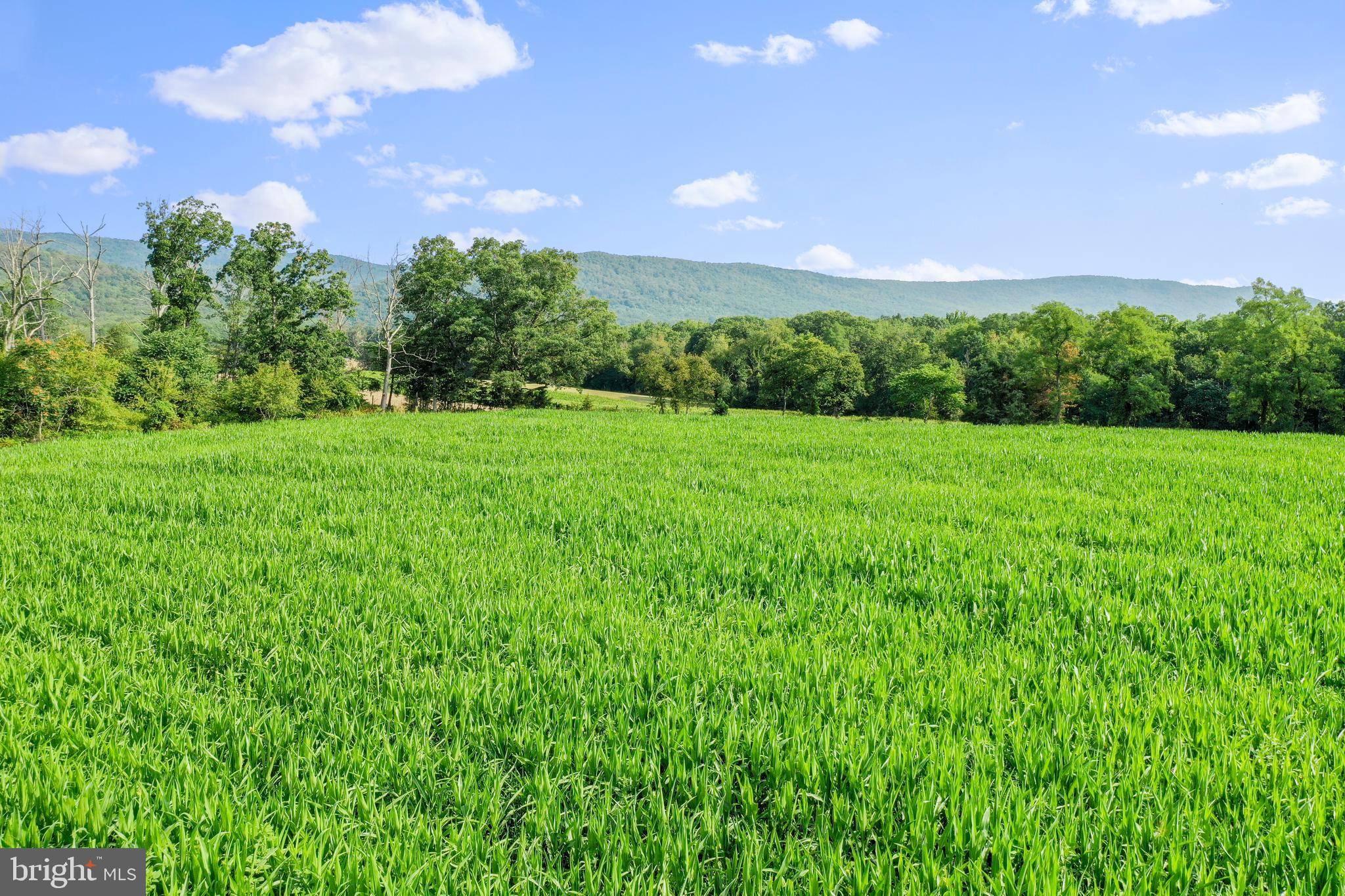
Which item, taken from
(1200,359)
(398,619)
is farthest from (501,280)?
(1200,359)

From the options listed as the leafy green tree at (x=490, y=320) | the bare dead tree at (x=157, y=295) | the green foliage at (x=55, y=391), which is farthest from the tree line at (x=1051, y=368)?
the green foliage at (x=55, y=391)

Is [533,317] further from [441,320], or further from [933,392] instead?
[933,392]

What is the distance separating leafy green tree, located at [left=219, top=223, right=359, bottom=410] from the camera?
167 ft

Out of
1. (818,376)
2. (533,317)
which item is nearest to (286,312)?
(533,317)

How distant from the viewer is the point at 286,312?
5250 centimetres

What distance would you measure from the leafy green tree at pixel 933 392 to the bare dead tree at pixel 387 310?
66.3 meters

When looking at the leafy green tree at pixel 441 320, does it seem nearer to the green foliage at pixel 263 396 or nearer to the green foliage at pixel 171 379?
the green foliage at pixel 263 396

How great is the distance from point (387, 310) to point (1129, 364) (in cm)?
7097

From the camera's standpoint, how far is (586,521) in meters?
7.42

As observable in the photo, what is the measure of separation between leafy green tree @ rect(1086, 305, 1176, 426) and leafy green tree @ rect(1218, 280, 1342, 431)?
6.43 meters

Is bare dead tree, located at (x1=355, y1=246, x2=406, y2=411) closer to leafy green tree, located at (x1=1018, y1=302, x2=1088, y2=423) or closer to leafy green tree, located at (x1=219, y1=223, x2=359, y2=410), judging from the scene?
leafy green tree, located at (x1=219, y1=223, x2=359, y2=410)

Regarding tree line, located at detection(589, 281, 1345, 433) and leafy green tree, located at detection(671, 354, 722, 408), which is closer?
tree line, located at detection(589, 281, 1345, 433)

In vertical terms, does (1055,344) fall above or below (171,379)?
above

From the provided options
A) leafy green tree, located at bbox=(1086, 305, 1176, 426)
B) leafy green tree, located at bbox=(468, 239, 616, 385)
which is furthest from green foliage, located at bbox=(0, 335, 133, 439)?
leafy green tree, located at bbox=(1086, 305, 1176, 426)
